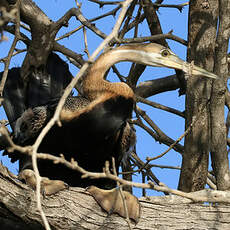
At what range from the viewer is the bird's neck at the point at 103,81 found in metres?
3.45

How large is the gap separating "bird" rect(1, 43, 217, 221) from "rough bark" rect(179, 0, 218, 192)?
0.46ft

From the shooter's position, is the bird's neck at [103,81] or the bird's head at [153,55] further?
the bird's head at [153,55]

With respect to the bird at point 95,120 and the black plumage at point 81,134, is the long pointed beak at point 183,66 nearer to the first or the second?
the bird at point 95,120

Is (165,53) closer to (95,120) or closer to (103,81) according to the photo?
(103,81)

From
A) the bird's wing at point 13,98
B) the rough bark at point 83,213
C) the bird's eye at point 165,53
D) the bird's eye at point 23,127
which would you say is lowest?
the rough bark at point 83,213

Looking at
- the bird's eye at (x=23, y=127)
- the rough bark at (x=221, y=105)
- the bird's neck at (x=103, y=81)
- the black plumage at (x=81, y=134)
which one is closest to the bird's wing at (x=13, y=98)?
the black plumage at (x=81, y=134)

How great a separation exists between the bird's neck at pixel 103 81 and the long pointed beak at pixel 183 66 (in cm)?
31

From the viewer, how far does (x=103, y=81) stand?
3494 mm

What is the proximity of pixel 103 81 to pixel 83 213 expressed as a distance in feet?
3.50

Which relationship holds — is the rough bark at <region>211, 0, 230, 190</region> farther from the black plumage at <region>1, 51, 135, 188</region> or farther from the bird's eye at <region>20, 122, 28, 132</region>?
the bird's eye at <region>20, 122, 28, 132</region>

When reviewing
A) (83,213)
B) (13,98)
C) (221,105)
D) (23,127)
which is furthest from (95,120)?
(13,98)

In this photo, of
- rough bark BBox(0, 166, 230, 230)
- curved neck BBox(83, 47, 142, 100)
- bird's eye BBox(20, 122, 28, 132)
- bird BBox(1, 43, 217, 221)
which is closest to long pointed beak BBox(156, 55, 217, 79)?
bird BBox(1, 43, 217, 221)

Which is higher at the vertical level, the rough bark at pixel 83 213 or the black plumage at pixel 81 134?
the black plumage at pixel 81 134

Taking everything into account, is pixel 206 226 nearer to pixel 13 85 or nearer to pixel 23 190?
pixel 23 190
